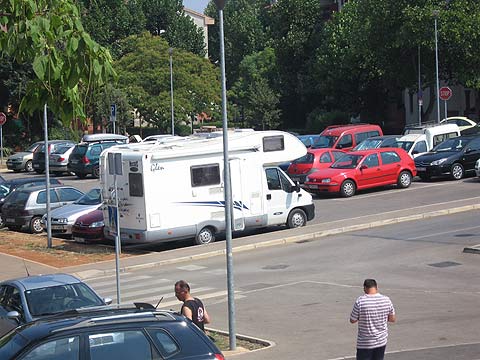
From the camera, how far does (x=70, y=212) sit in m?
29.8

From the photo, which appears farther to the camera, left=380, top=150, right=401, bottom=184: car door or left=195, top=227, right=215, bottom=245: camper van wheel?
left=380, top=150, right=401, bottom=184: car door

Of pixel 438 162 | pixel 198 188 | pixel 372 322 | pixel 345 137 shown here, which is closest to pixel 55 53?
pixel 372 322

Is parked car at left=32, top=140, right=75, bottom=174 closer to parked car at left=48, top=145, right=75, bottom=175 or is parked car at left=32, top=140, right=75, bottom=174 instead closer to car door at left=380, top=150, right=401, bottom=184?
parked car at left=48, top=145, right=75, bottom=175

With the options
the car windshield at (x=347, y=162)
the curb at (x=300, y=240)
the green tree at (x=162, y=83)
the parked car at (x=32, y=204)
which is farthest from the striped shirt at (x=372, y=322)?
the green tree at (x=162, y=83)

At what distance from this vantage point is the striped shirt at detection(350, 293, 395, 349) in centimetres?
1036

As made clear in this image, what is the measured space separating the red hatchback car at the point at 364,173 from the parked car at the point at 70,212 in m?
8.36

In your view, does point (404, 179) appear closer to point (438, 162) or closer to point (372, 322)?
point (438, 162)

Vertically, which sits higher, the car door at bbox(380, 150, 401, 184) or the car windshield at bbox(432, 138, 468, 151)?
the car windshield at bbox(432, 138, 468, 151)

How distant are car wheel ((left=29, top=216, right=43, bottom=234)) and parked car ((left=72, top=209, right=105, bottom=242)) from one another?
4.12 metres

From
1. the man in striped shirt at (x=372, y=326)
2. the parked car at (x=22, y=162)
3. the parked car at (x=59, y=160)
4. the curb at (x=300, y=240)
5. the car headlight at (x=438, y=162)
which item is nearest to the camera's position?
the man in striped shirt at (x=372, y=326)

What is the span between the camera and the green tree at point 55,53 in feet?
35.1

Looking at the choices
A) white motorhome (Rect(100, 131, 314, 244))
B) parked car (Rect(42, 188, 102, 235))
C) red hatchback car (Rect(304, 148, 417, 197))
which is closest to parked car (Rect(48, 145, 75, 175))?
parked car (Rect(42, 188, 102, 235))

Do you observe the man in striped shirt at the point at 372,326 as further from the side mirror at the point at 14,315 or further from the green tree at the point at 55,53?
the side mirror at the point at 14,315

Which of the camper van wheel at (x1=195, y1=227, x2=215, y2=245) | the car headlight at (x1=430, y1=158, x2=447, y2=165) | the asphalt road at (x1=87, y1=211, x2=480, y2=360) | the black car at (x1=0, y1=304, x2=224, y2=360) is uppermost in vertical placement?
the car headlight at (x1=430, y1=158, x2=447, y2=165)
